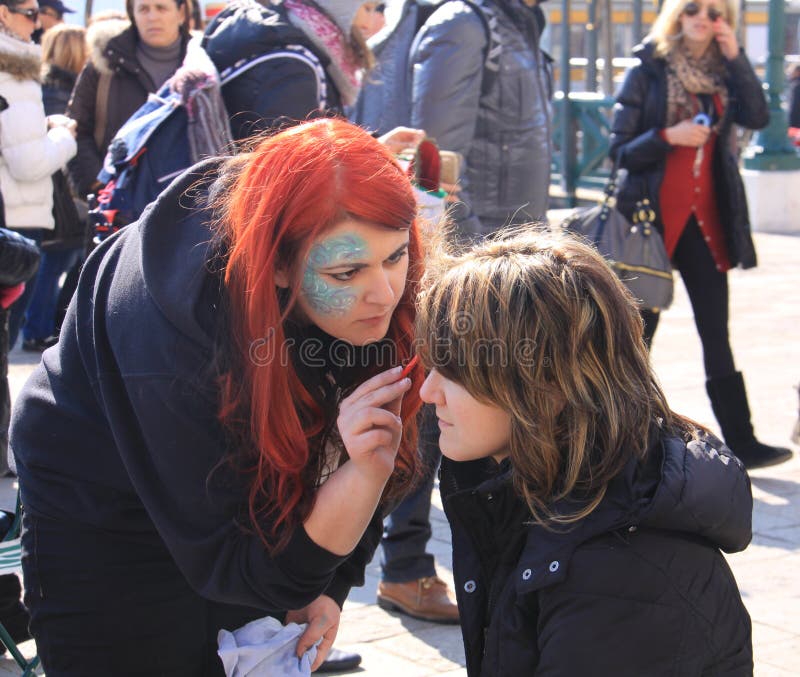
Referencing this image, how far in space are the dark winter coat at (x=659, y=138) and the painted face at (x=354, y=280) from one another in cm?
291

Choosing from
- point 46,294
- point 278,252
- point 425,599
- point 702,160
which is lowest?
point 46,294

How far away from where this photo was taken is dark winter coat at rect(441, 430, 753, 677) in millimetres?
1613

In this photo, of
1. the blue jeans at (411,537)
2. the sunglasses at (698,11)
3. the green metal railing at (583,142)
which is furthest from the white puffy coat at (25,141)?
the green metal railing at (583,142)

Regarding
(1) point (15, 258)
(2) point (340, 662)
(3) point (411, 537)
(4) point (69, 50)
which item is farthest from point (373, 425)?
(4) point (69, 50)

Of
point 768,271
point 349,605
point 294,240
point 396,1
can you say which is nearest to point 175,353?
point 294,240

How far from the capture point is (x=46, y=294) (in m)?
7.13

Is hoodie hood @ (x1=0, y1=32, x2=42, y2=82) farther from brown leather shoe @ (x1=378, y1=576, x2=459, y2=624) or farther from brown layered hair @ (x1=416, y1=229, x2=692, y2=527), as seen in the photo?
brown layered hair @ (x1=416, y1=229, x2=692, y2=527)

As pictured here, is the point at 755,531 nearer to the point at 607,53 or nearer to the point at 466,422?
the point at 466,422

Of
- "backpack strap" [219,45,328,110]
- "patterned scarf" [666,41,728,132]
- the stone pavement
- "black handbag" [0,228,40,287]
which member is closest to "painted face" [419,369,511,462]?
the stone pavement

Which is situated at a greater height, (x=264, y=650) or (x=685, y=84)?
(x=685, y=84)

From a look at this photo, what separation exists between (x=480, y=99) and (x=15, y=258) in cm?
168

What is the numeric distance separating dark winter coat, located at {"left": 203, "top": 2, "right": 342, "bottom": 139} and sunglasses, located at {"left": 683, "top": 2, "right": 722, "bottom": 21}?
1.94 metres

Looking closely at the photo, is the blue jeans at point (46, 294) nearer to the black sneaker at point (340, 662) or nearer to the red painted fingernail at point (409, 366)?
the black sneaker at point (340, 662)

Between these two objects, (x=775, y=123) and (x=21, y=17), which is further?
(x=775, y=123)
